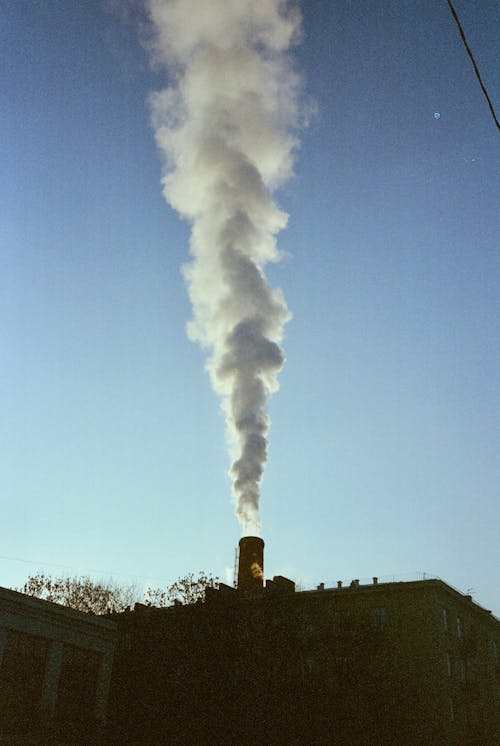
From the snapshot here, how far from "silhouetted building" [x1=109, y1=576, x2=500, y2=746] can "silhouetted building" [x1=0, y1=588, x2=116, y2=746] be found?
2.12 m

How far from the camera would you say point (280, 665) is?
27391mm

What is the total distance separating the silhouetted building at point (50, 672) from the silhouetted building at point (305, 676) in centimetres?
212

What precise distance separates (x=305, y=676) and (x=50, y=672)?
466 inches

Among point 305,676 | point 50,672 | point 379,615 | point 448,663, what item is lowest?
point 50,672

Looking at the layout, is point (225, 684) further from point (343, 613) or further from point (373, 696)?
point (343, 613)

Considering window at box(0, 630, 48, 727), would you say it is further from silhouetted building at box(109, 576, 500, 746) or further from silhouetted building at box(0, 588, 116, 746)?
silhouetted building at box(109, 576, 500, 746)

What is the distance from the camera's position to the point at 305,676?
27828 mm

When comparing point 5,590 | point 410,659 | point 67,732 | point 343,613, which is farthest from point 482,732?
point 5,590

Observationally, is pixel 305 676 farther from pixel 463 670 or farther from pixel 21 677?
pixel 463 670

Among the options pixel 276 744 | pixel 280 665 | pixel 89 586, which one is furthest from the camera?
pixel 89 586

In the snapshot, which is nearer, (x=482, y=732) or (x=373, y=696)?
(x=373, y=696)

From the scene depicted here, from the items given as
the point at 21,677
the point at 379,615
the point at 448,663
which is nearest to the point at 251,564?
the point at 379,615

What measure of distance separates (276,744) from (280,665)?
310 cm

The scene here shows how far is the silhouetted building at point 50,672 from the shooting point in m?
25.5
